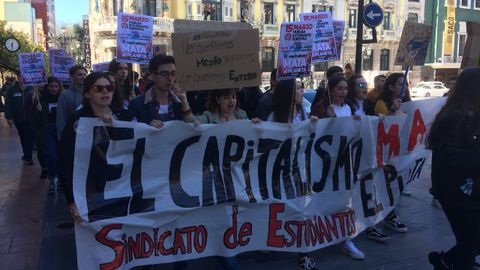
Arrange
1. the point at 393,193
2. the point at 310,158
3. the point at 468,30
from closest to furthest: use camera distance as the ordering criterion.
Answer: the point at 310,158, the point at 393,193, the point at 468,30

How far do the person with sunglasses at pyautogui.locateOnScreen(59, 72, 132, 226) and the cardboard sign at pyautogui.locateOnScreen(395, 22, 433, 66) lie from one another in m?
3.23

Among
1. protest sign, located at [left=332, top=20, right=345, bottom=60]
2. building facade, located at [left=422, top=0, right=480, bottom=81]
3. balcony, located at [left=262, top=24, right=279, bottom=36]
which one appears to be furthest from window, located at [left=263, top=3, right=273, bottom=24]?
protest sign, located at [left=332, top=20, right=345, bottom=60]

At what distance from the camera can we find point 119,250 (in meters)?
3.31

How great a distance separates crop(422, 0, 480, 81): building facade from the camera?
44844mm

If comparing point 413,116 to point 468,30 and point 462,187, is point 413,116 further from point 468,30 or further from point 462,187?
point 462,187

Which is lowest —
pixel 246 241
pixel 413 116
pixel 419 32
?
pixel 246 241

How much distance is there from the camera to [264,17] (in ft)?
132

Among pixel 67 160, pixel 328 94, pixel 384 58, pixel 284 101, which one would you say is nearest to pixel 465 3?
pixel 384 58

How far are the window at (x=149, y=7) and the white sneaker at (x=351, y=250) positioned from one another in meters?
35.2

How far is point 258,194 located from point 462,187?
1540mm

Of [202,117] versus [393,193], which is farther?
[393,193]

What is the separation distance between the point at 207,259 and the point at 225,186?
1.02 m

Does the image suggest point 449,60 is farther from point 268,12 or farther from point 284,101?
point 284,101

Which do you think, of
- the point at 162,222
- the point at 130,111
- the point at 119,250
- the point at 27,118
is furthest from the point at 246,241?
the point at 27,118
